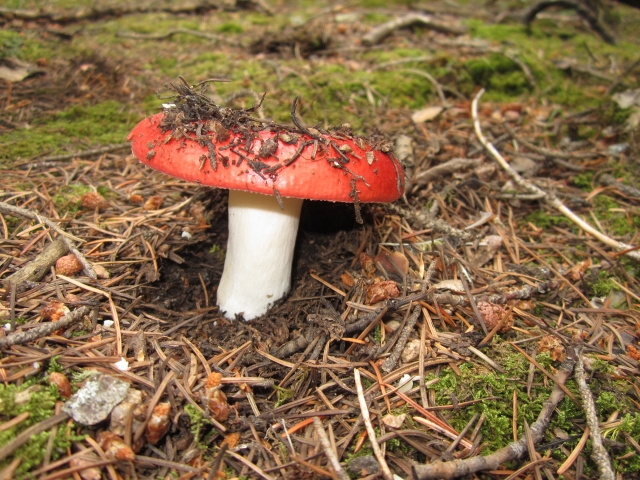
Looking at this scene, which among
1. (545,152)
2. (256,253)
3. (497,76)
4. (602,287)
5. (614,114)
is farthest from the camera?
(497,76)

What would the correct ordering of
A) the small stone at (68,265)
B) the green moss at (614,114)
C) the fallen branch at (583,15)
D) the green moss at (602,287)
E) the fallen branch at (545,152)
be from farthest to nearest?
the fallen branch at (583,15) < the green moss at (614,114) < the fallen branch at (545,152) < the green moss at (602,287) < the small stone at (68,265)

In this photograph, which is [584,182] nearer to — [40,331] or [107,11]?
[40,331]

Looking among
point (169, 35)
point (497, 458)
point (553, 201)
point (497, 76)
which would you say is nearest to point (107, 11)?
point (169, 35)

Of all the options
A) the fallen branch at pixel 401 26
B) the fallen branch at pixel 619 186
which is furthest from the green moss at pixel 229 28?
the fallen branch at pixel 619 186

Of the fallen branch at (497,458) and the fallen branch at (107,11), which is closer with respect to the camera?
the fallen branch at (497,458)

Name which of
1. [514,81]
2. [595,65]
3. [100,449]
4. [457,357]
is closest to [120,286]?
[100,449]

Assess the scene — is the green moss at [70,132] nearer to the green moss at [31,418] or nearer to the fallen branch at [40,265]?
the fallen branch at [40,265]

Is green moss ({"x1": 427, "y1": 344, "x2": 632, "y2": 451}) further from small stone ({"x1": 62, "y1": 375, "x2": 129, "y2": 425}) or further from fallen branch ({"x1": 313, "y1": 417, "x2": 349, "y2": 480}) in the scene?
small stone ({"x1": 62, "y1": 375, "x2": 129, "y2": 425})

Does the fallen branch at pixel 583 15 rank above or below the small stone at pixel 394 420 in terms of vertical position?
above
